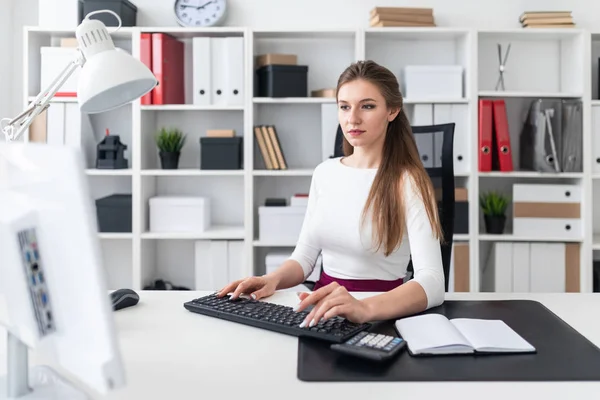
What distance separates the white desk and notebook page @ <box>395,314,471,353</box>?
13 centimetres

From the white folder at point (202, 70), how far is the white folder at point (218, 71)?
0.05 feet

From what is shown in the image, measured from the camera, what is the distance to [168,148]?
337 cm

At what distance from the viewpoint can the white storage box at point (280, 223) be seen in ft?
10.8

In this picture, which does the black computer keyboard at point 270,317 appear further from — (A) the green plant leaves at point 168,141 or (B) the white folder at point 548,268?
(B) the white folder at point 548,268

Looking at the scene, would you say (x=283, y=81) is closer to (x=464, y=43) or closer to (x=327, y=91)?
(x=327, y=91)

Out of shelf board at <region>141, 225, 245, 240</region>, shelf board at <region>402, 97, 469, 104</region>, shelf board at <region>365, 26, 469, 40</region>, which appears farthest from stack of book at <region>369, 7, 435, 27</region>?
shelf board at <region>141, 225, 245, 240</region>

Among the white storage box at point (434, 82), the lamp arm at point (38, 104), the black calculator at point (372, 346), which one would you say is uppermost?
the white storage box at point (434, 82)

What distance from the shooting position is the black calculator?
42.5 inches

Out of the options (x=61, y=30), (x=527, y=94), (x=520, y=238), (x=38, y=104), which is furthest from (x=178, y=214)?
(x=38, y=104)

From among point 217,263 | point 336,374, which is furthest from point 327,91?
point 336,374

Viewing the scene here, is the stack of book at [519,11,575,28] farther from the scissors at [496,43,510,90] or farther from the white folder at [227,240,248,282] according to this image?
the white folder at [227,240,248,282]

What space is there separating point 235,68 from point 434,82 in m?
1.01

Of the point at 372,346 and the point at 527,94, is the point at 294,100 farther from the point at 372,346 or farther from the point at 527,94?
the point at 372,346

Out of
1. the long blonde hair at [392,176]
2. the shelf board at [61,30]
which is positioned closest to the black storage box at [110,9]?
the shelf board at [61,30]
